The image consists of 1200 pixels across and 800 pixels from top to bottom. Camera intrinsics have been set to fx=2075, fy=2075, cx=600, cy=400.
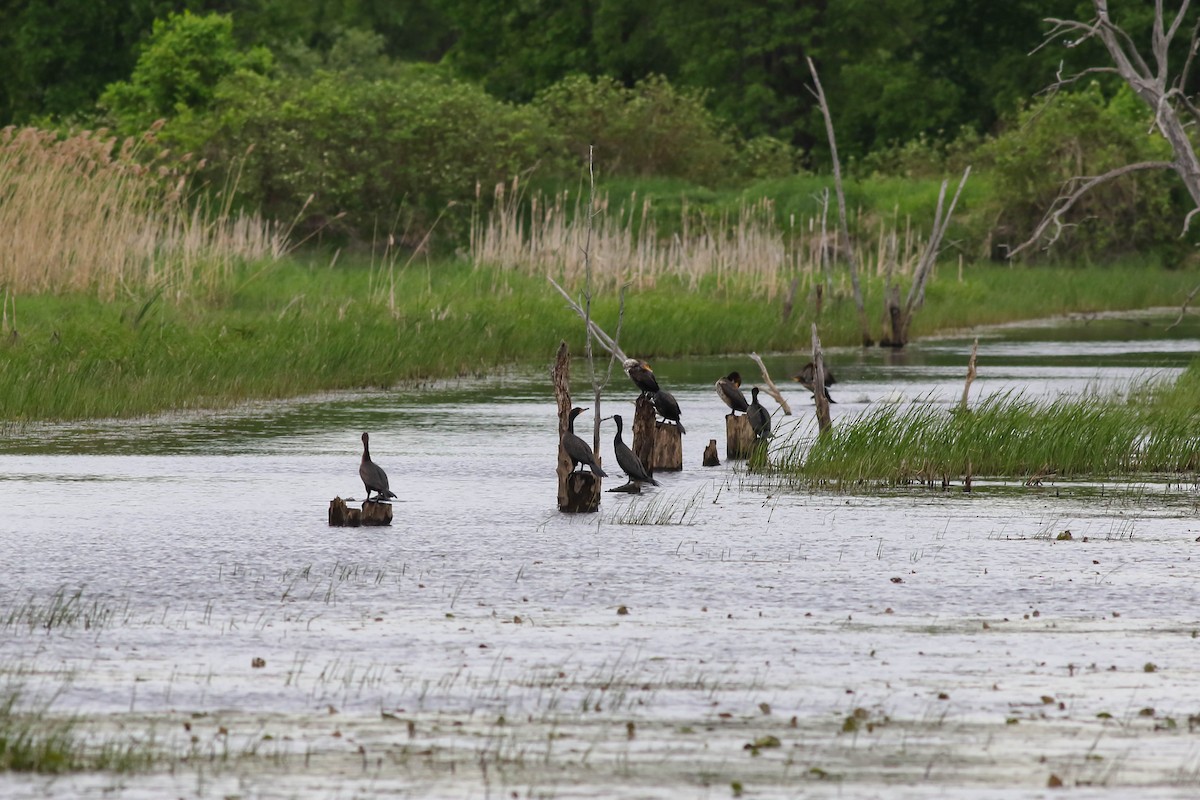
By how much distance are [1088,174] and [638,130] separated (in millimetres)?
10739

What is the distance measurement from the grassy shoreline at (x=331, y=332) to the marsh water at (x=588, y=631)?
9.48 ft

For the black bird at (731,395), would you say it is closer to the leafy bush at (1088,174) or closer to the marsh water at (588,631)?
the marsh water at (588,631)

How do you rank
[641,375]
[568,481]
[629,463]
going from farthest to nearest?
[641,375] → [629,463] → [568,481]

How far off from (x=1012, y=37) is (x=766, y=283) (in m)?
32.7

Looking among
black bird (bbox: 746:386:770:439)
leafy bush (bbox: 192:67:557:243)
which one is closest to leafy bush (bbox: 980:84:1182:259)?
leafy bush (bbox: 192:67:557:243)

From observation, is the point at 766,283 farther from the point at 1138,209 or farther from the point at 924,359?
the point at 1138,209

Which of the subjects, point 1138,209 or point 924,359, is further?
point 1138,209

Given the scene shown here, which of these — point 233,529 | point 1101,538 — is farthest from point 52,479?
point 1101,538

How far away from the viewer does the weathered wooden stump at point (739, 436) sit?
14719mm

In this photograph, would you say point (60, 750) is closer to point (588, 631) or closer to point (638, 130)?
point (588, 631)

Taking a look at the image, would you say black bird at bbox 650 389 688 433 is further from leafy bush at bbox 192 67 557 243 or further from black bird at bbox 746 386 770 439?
leafy bush at bbox 192 67 557 243

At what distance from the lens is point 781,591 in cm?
920

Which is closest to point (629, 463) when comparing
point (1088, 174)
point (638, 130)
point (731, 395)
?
point (731, 395)

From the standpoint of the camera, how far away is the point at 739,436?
14.8 m
